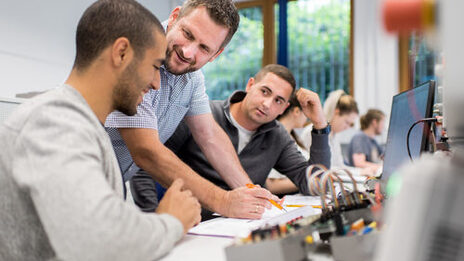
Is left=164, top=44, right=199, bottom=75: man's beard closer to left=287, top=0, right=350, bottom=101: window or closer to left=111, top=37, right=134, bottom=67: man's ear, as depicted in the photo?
left=111, top=37, right=134, bottom=67: man's ear

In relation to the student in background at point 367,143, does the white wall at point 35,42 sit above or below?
above

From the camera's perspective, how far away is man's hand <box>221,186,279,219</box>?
3.97 ft

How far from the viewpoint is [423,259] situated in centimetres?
42

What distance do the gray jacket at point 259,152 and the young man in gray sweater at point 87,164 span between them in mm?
971

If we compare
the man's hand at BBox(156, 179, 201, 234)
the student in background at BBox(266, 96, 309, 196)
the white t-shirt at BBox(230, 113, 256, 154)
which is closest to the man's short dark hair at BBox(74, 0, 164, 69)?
the man's hand at BBox(156, 179, 201, 234)

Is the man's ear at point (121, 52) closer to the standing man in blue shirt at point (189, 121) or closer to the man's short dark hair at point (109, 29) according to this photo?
the man's short dark hair at point (109, 29)

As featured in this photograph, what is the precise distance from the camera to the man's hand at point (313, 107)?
193 cm

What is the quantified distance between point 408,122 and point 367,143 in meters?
2.91

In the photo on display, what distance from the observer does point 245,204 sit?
1221 millimetres

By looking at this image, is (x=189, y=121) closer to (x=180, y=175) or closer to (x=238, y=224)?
(x=180, y=175)

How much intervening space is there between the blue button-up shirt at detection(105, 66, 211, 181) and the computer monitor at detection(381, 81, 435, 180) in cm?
75

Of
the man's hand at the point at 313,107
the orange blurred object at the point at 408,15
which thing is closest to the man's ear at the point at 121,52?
the orange blurred object at the point at 408,15

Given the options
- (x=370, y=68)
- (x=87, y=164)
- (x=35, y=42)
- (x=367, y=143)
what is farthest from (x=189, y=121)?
(x=370, y=68)

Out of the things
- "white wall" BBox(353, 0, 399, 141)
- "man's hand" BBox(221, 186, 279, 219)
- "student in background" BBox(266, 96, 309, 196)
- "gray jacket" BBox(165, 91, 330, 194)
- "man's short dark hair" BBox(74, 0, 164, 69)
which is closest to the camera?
"man's short dark hair" BBox(74, 0, 164, 69)
